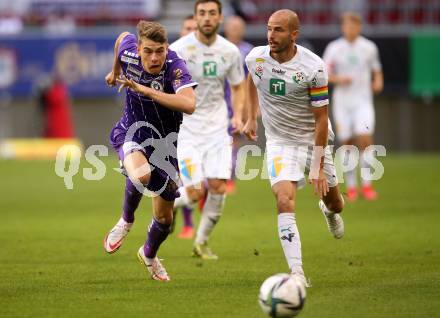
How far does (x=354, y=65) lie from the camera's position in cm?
1806

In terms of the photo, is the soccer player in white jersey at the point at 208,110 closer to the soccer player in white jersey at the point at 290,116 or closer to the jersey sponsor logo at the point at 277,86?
the soccer player in white jersey at the point at 290,116

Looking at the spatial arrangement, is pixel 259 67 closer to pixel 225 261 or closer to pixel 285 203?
pixel 285 203

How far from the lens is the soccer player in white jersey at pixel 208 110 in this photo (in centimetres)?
1179

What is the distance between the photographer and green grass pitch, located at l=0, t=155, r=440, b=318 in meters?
8.23

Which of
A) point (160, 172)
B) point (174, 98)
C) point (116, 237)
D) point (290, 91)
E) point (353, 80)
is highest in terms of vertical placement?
point (174, 98)

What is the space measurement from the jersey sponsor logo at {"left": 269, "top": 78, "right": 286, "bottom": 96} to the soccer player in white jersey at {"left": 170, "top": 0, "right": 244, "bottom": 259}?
227 cm

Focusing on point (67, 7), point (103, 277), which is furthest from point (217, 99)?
point (67, 7)

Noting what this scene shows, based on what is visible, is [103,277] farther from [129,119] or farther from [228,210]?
[228,210]

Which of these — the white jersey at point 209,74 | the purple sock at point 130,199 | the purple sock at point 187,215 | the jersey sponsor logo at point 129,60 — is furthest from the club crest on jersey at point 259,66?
the purple sock at point 187,215

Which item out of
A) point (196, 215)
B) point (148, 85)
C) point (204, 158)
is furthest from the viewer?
point (196, 215)

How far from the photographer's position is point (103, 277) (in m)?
9.80

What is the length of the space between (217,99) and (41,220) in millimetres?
4181

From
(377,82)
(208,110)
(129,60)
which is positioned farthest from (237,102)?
(377,82)

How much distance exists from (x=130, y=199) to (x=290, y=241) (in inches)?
Answer: 69.4
